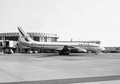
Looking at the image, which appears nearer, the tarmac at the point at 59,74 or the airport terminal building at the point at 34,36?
the tarmac at the point at 59,74

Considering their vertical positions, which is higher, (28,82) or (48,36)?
(48,36)

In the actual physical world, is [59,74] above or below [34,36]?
below

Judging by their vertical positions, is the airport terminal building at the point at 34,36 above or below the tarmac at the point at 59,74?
above

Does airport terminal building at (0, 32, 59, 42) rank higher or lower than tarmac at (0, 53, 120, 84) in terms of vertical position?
higher

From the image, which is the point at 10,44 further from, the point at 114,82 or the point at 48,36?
the point at 114,82

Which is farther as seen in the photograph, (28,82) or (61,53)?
(61,53)

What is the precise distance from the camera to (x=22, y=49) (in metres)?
96.0

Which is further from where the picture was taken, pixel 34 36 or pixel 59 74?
pixel 34 36

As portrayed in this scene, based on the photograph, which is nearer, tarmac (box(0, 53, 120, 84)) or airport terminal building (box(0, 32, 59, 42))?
tarmac (box(0, 53, 120, 84))

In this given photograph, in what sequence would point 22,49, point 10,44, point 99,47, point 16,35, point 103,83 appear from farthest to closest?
1. point 16,35
2. point 22,49
3. point 10,44
4. point 99,47
5. point 103,83

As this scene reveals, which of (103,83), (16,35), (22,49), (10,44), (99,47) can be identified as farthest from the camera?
(16,35)

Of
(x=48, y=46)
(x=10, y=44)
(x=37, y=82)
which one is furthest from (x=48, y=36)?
(x=37, y=82)

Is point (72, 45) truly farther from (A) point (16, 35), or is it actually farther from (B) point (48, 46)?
(A) point (16, 35)

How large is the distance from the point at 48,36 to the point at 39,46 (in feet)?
179
